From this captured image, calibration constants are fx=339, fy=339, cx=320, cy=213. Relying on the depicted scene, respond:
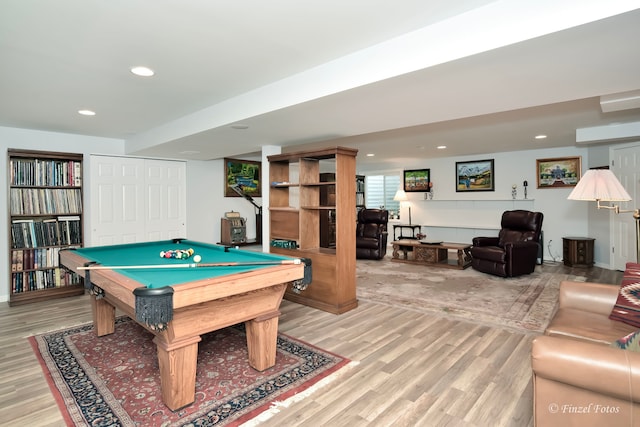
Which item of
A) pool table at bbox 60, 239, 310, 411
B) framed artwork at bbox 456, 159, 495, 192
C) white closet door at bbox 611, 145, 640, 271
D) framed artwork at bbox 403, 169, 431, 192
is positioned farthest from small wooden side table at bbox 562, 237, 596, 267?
pool table at bbox 60, 239, 310, 411

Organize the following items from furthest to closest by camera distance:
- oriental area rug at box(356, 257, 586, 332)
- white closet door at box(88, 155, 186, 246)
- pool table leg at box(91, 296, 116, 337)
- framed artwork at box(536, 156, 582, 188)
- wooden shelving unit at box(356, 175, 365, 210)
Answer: wooden shelving unit at box(356, 175, 365, 210)
framed artwork at box(536, 156, 582, 188)
white closet door at box(88, 155, 186, 246)
oriental area rug at box(356, 257, 586, 332)
pool table leg at box(91, 296, 116, 337)

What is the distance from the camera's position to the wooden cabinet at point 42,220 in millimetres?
4457

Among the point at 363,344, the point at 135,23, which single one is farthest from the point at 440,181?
the point at 135,23

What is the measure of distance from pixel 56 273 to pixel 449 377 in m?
5.16

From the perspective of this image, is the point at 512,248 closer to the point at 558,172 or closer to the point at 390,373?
the point at 558,172

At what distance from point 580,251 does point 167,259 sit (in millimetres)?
6954

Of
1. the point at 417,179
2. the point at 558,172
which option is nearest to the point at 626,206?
the point at 558,172

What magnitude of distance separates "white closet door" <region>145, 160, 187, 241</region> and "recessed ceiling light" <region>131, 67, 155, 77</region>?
3.49m

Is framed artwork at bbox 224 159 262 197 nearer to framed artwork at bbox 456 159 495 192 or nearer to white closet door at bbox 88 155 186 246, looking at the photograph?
white closet door at bbox 88 155 186 246

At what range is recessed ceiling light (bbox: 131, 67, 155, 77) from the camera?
2.59m

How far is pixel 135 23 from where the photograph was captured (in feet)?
6.41

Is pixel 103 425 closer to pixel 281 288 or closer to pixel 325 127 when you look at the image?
pixel 281 288

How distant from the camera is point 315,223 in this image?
4539mm

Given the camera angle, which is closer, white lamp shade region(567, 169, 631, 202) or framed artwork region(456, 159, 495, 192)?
white lamp shade region(567, 169, 631, 202)
